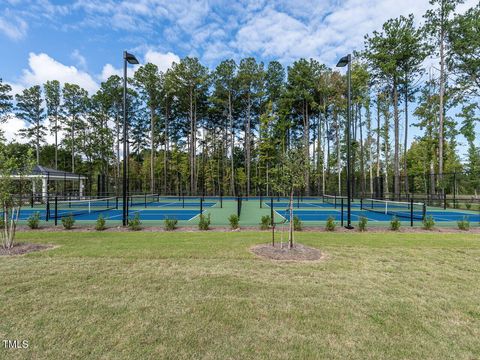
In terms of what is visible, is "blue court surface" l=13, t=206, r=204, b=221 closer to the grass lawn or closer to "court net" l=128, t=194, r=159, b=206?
"court net" l=128, t=194, r=159, b=206

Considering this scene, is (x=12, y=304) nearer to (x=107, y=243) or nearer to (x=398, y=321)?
(x=107, y=243)

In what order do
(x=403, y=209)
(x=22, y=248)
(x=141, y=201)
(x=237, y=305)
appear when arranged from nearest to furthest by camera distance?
(x=237, y=305), (x=22, y=248), (x=403, y=209), (x=141, y=201)

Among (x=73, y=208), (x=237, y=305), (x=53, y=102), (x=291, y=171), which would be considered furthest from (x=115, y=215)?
(x=53, y=102)

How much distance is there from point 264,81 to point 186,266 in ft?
106

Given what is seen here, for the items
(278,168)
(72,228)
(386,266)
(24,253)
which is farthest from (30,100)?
(386,266)

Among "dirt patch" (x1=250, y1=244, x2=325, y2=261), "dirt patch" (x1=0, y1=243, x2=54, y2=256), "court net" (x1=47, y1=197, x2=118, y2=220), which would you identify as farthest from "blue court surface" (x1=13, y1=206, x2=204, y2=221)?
"dirt patch" (x1=250, y1=244, x2=325, y2=261)

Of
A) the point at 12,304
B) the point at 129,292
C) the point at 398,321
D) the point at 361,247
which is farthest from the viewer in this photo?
the point at 361,247

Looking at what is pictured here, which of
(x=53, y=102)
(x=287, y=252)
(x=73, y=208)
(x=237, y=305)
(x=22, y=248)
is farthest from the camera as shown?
(x=53, y=102)

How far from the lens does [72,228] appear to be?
834 centimetres

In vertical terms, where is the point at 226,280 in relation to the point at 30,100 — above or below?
below

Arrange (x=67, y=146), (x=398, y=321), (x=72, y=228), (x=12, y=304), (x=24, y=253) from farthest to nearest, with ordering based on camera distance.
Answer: (x=67, y=146), (x=72, y=228), (x=24, y=253), (x=12, y=304), (x=398, y=321)

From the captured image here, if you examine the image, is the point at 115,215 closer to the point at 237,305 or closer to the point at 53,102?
the point at 237,305

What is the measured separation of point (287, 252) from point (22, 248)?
19.1 ft

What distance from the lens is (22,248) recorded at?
546cm
